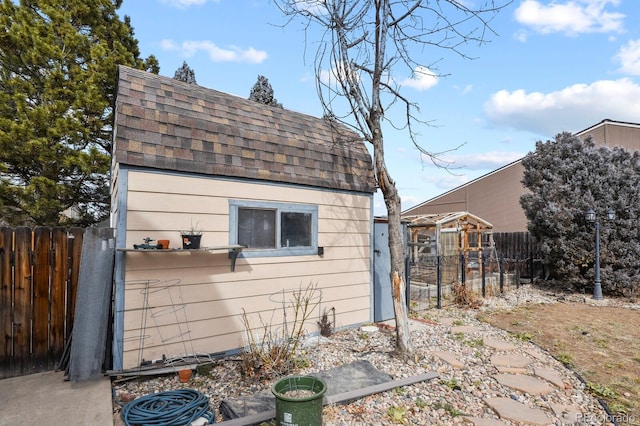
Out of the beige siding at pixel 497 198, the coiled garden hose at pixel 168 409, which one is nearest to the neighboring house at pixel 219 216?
the coiled garden hose at pixel 168 409

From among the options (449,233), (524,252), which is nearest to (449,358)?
(449,233)

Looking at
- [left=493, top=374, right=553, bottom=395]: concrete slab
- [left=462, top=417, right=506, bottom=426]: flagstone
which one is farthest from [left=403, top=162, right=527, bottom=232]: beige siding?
[left=462, top=417, right=506, bottom=426]: flagstone

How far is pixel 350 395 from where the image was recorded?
3.12m

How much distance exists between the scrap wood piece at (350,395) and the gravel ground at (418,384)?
5 cm

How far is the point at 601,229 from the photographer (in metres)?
9.15

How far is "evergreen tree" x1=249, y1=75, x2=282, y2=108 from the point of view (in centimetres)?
1198

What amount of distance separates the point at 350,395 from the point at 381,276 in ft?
10.3

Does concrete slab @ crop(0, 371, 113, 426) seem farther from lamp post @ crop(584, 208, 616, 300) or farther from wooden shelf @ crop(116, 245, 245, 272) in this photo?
lamp post @ crop(584, 208, 616, 300)

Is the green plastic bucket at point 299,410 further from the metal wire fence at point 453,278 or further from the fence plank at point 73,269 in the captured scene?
the metal wire fence at point 453,278

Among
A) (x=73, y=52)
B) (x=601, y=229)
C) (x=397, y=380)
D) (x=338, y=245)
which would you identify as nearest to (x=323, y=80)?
(x=338, y=245)

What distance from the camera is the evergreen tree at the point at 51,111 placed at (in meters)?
8.12

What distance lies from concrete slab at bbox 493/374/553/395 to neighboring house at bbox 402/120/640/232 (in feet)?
45.6

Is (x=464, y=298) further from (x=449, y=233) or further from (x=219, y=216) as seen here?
(x=219, y=216)

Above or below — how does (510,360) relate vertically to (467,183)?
below
